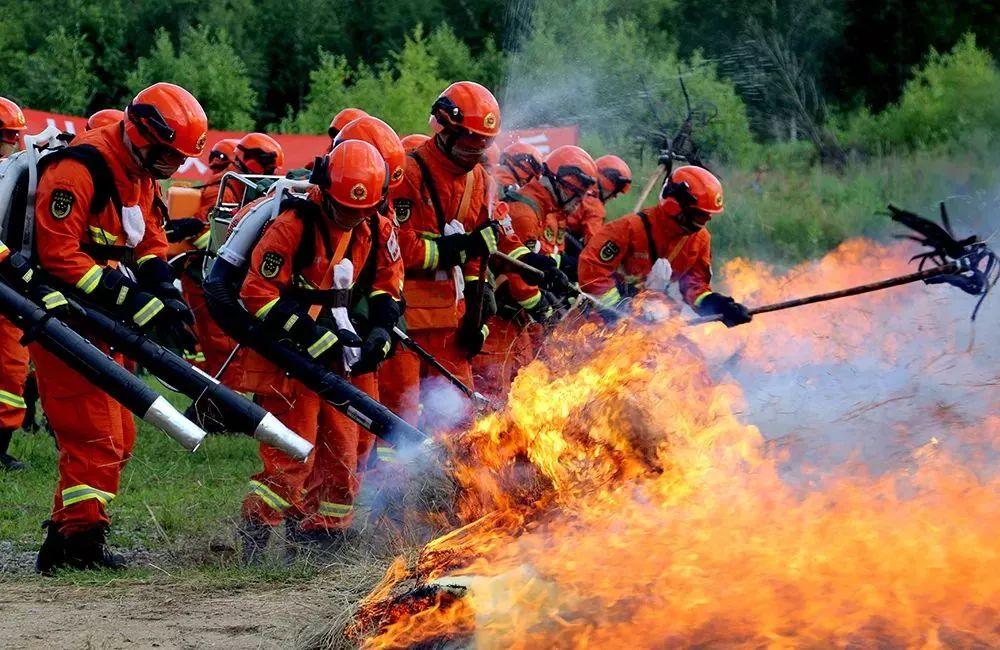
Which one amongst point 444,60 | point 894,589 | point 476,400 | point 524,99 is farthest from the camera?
point 444,60

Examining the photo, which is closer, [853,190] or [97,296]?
[97,296]

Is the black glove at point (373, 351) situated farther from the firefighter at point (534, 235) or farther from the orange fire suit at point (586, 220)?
the orange fire suit at point (586, 220)

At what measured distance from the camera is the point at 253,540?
6.65m

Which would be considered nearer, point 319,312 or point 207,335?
point 319,312

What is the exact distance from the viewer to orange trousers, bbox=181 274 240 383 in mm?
10328

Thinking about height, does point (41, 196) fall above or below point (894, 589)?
above

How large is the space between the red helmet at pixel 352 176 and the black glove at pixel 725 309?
8.85ft

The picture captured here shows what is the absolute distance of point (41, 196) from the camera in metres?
6.20

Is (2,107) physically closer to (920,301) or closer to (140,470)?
(140,470)

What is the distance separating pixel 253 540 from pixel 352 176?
1.82 m

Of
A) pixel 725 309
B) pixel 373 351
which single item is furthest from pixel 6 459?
pixel 725 309

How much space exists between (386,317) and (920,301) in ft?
8.55

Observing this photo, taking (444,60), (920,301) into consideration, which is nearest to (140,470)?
(920,301)

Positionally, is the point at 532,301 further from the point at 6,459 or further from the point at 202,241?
the point at 6,459
